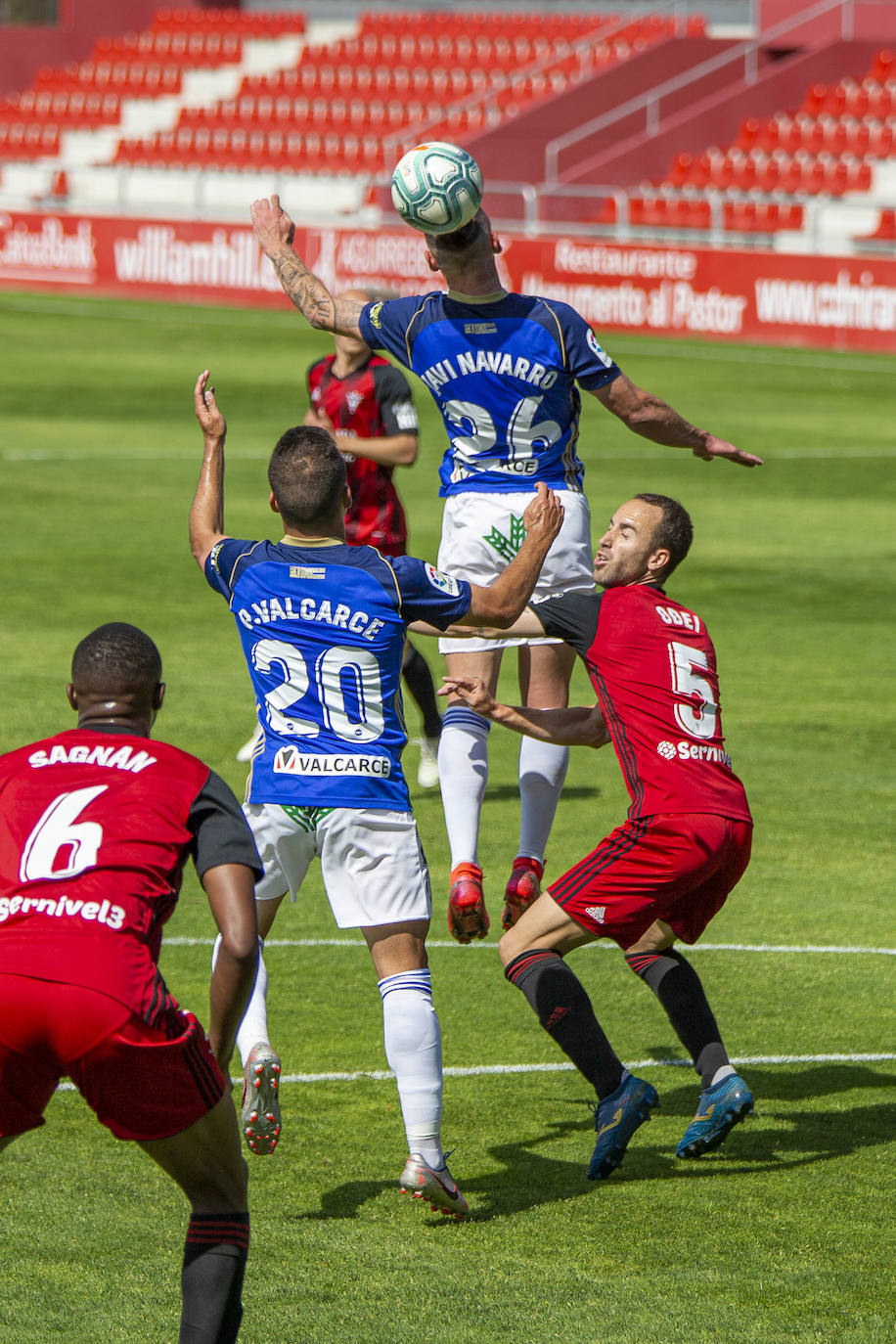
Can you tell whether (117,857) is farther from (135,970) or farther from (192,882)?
(192,882)

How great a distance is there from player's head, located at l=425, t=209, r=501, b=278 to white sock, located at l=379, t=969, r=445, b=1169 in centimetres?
281

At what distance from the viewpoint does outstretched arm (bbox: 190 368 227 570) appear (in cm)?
580

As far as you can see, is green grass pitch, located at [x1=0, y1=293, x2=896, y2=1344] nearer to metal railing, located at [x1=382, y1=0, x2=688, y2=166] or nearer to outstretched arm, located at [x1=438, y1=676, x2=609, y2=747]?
outstretched arm, located at [x1=438, y1=676, x2=609, y2=747]

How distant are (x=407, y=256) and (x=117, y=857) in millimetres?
30790

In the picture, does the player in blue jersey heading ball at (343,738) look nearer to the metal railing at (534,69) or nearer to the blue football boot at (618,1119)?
the blue football boot at (618,1119)

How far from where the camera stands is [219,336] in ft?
103

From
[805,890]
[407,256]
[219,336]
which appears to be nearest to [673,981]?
[805,890]

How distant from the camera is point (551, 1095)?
6.29 m

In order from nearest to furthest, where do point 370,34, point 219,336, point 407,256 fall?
1. point 219,336
2. point 407,256
3. point 370,34

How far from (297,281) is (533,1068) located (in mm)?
3024

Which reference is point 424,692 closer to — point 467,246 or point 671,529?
point 467,246

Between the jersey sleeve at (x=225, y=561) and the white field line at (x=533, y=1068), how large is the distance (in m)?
1.62

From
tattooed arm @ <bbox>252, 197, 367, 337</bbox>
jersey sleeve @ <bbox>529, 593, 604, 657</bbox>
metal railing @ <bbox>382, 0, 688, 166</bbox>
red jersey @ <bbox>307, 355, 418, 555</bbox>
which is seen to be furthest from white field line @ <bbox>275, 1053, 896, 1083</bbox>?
metal railing @ <bbox>382, 0, 688, 166</bbox>

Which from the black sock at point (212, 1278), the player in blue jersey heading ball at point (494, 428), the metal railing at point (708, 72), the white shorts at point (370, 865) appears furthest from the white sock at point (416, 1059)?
the metal railing at point (708, 72)
